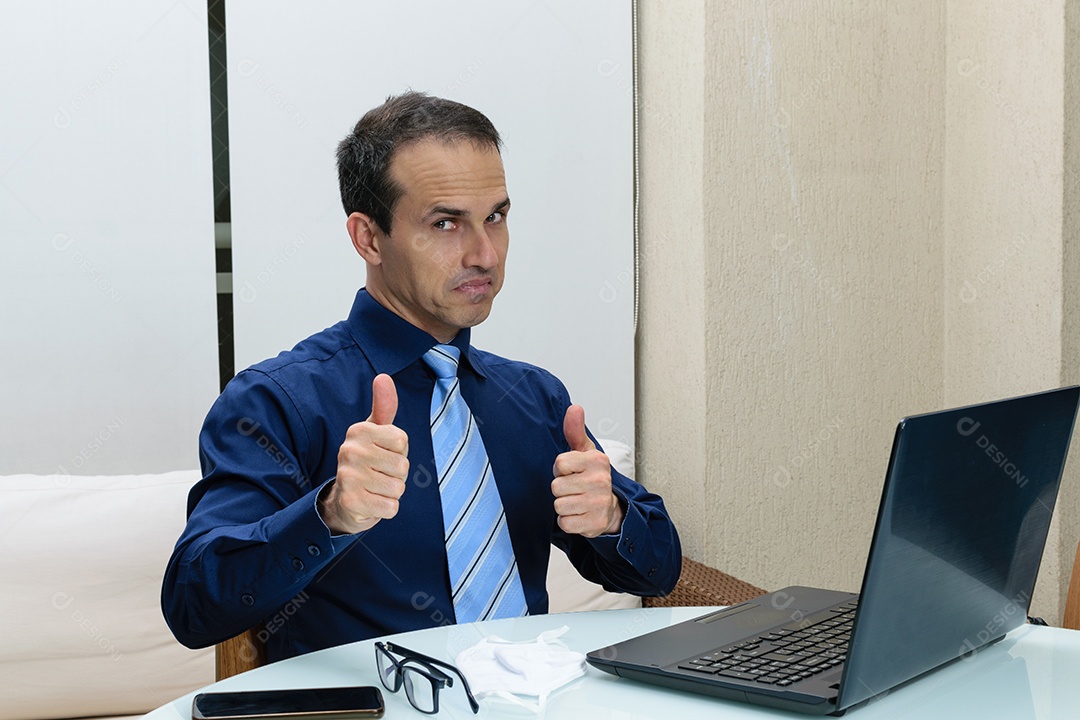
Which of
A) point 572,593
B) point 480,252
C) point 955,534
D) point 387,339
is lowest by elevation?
point 572,593

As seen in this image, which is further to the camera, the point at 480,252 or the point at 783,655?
the point at 480,252

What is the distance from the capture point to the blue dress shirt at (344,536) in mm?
1240

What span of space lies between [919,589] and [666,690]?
9.4 inches

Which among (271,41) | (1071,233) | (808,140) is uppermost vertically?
(271,41)

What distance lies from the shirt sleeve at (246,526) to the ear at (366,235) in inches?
10.4

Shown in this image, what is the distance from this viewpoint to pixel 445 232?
1577 mm

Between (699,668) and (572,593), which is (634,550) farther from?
(572,593)

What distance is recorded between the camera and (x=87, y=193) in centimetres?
217

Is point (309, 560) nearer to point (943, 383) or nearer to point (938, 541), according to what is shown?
point (938, 541)

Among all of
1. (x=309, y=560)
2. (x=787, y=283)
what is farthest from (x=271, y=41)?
(x=309, y=560)

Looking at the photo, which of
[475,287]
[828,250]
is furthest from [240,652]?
[828,250]

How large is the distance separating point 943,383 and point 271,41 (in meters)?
1.74

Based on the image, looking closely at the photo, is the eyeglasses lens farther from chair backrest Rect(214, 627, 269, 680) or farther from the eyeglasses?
chair backrest Rect(214, 627, 269, 680)

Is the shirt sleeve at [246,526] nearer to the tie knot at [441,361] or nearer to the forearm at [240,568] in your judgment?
the forearm at [240,568]
